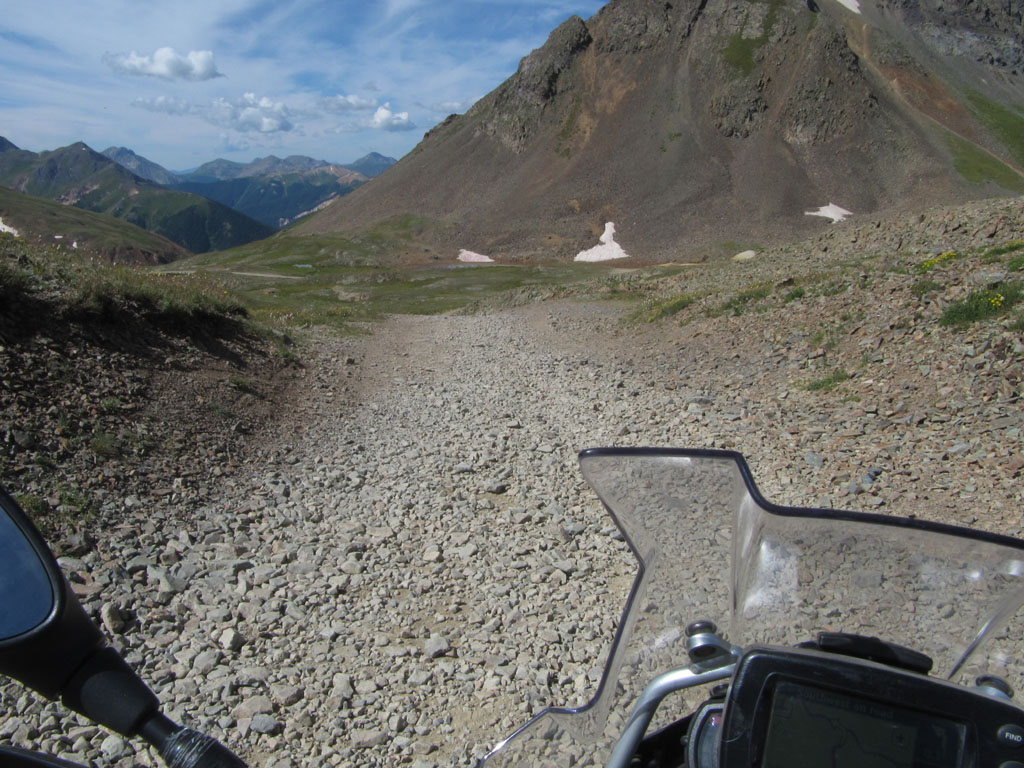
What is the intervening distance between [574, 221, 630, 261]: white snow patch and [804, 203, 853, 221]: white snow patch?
25981mm

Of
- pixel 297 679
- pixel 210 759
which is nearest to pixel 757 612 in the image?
pixel 210 759

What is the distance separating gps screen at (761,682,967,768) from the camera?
5.45ft

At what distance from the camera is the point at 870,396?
10.8 m

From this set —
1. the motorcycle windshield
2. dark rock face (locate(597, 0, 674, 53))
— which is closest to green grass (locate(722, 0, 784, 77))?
dark rock face (locate(597, 0, 674, 53))

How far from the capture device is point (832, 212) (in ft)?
283

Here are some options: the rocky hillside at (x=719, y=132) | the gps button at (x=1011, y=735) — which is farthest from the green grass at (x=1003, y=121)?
the gps button at (x=1011, y=735)

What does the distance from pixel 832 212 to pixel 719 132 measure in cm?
2198

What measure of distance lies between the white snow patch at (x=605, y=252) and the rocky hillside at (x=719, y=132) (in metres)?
1.61

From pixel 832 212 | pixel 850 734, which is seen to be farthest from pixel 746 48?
pixel 850 734

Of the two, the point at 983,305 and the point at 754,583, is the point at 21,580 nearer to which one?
the point at 754,583

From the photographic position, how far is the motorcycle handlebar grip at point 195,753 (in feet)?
5.08

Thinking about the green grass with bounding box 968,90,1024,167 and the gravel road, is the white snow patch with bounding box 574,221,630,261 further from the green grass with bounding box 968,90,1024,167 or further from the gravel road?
the gravel road

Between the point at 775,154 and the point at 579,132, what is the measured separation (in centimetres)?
3118

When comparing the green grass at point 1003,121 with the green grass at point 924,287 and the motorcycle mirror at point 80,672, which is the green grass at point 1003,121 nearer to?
the green grass at point 924,287
